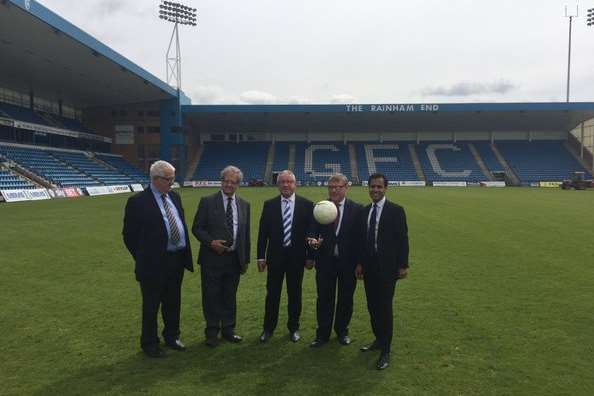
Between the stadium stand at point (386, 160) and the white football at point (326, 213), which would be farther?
the stadium stand at point (386, 160)

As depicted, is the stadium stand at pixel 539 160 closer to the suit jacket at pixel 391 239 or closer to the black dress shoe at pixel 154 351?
the suit jacket at pixel 391 239

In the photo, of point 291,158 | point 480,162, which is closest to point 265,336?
point 291,158

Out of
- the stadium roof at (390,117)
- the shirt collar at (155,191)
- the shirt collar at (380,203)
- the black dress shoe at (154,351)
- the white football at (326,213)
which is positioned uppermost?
the stadium roof at (390,117)

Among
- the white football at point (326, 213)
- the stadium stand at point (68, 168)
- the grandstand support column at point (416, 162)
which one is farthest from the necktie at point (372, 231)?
the grandstand support column at point (416, 162)

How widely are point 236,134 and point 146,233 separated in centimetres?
5613

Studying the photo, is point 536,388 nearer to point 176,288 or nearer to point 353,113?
point 176,288

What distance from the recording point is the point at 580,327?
5438mm

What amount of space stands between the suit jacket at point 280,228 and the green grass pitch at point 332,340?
108cm

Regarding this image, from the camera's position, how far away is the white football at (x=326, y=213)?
15.7 ft

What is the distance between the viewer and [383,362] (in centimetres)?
441

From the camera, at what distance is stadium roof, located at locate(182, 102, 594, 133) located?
47.8m

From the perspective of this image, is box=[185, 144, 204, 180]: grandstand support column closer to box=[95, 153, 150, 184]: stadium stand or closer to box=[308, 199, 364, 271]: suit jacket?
box=[95, 153, 150, 184]: stadium stand

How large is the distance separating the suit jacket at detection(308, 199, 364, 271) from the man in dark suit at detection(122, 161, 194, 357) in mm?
1640

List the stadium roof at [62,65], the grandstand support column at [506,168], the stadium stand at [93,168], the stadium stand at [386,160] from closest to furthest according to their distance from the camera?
the stadium roof at [62,65] < the stadium stand at [93,168] < the grandstand support column at [506,168] < the stadium stand at [386,160]
